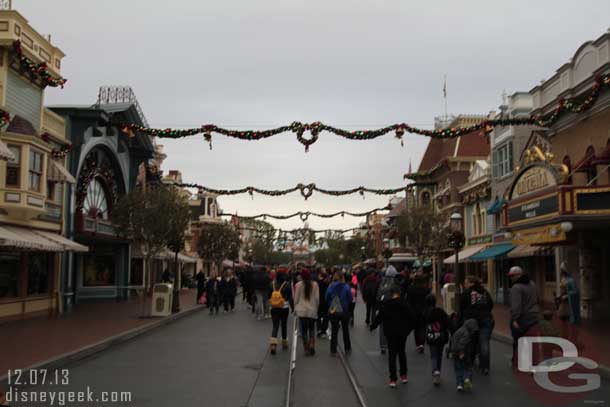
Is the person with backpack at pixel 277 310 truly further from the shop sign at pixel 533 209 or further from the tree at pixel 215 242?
the tree at pixel 215 242

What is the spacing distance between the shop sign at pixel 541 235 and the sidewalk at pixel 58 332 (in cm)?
1328

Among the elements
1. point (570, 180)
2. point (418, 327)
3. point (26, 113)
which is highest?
point (26, 113)

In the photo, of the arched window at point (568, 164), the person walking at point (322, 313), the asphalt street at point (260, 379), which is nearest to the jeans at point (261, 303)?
the person walking at point (322, 313)

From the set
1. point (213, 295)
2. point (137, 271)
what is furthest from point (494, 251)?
point (137, 271)

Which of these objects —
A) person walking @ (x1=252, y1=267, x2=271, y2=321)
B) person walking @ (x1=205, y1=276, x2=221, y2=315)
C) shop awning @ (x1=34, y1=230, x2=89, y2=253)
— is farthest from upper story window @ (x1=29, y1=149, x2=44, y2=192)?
person walking @ (x1=252, y1=267, x2=271, y2=321)

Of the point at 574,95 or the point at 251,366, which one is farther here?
the point at 574,95

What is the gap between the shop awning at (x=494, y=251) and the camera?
103ft

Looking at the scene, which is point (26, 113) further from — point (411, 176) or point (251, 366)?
point (411, 176)

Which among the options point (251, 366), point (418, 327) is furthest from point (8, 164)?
point (418, 327)

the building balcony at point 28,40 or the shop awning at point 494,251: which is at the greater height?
the building balcony at point 28,40

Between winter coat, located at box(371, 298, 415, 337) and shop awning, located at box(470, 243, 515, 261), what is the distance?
2308 centimetres

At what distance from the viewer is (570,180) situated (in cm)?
2323

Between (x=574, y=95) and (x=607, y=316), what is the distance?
786 cm

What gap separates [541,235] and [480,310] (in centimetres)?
1143
